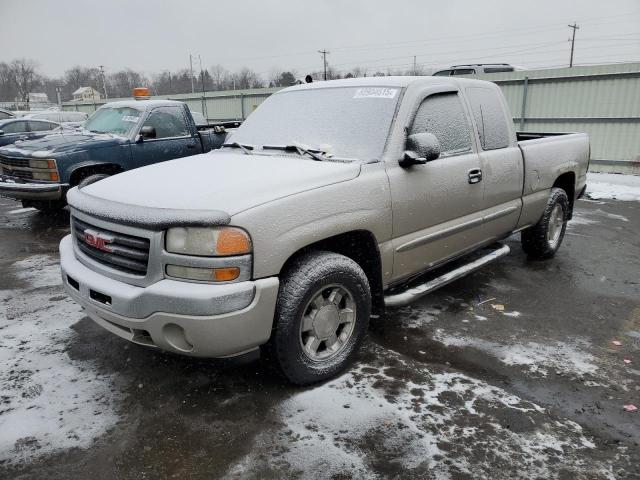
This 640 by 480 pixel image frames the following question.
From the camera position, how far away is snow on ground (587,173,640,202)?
9.69 metres

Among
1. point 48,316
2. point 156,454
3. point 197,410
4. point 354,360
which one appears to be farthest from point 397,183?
point 48,316

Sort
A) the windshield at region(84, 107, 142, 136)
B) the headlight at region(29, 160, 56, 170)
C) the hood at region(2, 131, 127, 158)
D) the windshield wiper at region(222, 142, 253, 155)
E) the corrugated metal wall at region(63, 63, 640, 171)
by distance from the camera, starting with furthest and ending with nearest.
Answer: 1. the corrugated metal wall at region(63, 63, 640, 171)
2. the windshield at region(84, 107, 142, 136)
3. the hood at region(2, 131, 127, 158)
4. the headlight at region(29, 160, 56, 170)
5. the windshield wiper at region(222, 142, 253, 155)

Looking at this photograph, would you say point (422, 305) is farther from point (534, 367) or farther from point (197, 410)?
point (197, 410)

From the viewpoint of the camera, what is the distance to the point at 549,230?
5.57 m

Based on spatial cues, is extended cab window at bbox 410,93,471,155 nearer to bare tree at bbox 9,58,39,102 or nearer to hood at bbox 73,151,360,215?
hood at bbox 73,151,360,215

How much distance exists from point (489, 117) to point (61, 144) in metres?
5.97

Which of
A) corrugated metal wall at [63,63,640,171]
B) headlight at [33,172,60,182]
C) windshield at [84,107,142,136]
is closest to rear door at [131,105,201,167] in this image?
windshield at [84,107,142,136]

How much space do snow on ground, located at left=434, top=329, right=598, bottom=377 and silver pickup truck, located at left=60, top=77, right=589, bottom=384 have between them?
528mm

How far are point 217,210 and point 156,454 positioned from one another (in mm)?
1282

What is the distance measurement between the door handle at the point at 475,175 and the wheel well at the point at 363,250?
120cm

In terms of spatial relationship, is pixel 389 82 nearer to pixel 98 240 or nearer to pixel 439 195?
pixel 439 195

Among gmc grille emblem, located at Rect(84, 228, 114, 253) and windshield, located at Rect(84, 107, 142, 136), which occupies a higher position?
windshield, located at Rect(84, 107, 142, 136)

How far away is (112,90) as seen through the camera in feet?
325

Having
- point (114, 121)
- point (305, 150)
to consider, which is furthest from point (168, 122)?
point (305, 150)
